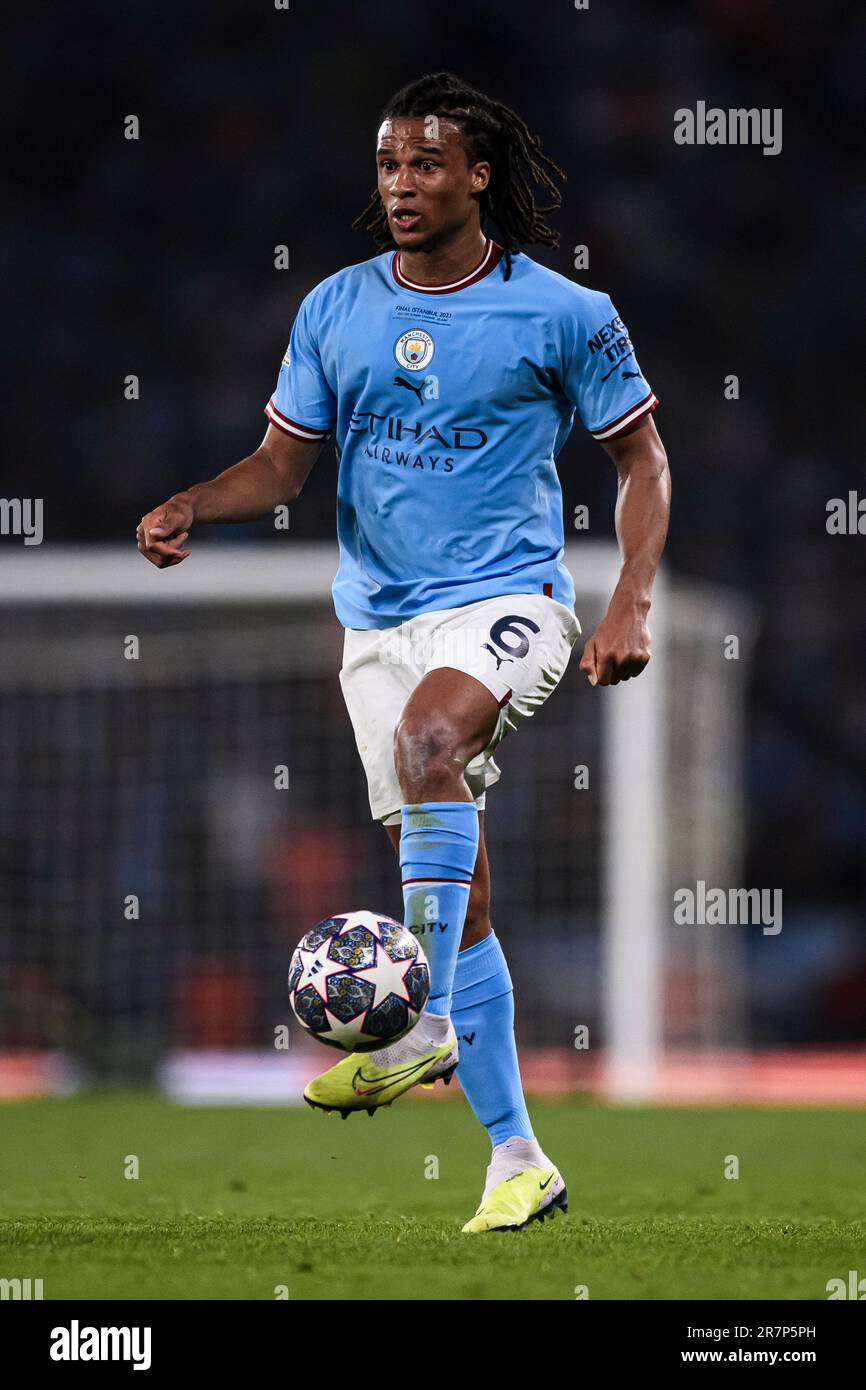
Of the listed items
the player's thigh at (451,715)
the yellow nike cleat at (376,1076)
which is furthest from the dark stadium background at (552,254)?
the yellow nike cleat at (376,1076)

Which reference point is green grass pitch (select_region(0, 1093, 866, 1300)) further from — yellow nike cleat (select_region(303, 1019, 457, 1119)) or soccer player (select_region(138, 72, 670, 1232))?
soccer player (select_region(138, 72, 670, 1232))

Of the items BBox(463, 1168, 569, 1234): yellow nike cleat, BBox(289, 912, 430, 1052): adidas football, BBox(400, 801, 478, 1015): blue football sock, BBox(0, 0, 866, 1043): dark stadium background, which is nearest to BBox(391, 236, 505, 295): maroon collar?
BBox(400, 801, 478, 1015): blue football sock

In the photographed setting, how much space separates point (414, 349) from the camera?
4125 mm

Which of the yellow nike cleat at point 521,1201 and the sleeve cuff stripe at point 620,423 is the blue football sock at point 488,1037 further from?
the sleeve cuff stripe at point 620,423

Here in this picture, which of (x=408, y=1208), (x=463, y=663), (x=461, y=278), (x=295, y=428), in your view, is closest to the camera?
(x=463, y=663)

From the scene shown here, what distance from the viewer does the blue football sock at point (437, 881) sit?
3803 millimetres

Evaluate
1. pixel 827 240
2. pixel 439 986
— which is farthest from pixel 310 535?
pixel 439 986

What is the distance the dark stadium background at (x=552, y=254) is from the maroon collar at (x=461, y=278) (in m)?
9.64

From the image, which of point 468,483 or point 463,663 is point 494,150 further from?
point 463,663

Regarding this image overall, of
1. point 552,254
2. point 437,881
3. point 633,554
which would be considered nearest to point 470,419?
point 633,554

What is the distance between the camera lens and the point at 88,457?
14922 mm

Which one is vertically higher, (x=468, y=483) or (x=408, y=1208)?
(x=468, y=483)

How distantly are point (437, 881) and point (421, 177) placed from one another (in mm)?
1438

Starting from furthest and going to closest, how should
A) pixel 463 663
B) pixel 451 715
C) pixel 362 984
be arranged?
pixel 463 663, pixel 451 715, pixel 362 984
